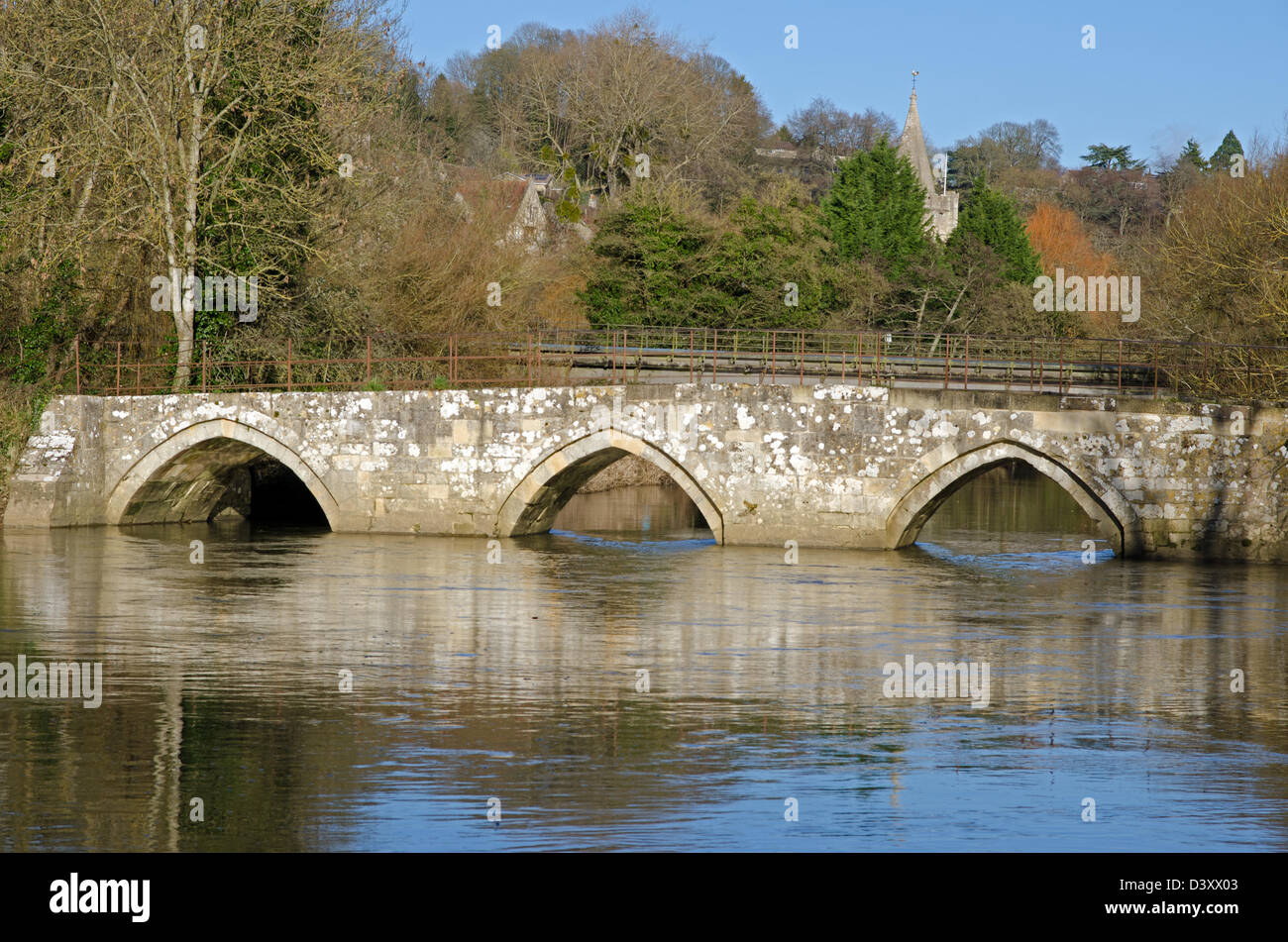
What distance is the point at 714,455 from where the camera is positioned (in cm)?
2436

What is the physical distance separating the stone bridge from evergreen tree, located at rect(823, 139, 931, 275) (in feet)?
75.1

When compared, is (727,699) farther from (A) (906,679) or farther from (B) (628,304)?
(B) (628,304)


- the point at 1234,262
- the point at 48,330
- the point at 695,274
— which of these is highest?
the point at 695,274

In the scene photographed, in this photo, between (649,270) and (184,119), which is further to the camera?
(649,270)

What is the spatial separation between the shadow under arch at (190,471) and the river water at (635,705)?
118 inches

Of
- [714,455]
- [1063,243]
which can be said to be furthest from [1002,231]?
[714,455]

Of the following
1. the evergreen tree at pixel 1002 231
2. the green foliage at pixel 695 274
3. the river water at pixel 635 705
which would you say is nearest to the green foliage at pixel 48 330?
the river water at pixel 635 705

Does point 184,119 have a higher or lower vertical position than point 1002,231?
lower

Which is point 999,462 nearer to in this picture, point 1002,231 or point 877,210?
point 877,210

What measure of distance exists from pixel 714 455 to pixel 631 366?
26.3 feet

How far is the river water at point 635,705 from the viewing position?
8969mm

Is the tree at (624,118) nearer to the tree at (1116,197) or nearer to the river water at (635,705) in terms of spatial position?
the tree at (1116,197)

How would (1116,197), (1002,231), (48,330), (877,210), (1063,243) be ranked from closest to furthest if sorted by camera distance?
(48,330) → (877,210) → (1002,231) → (1063,243) → (1116,197)
